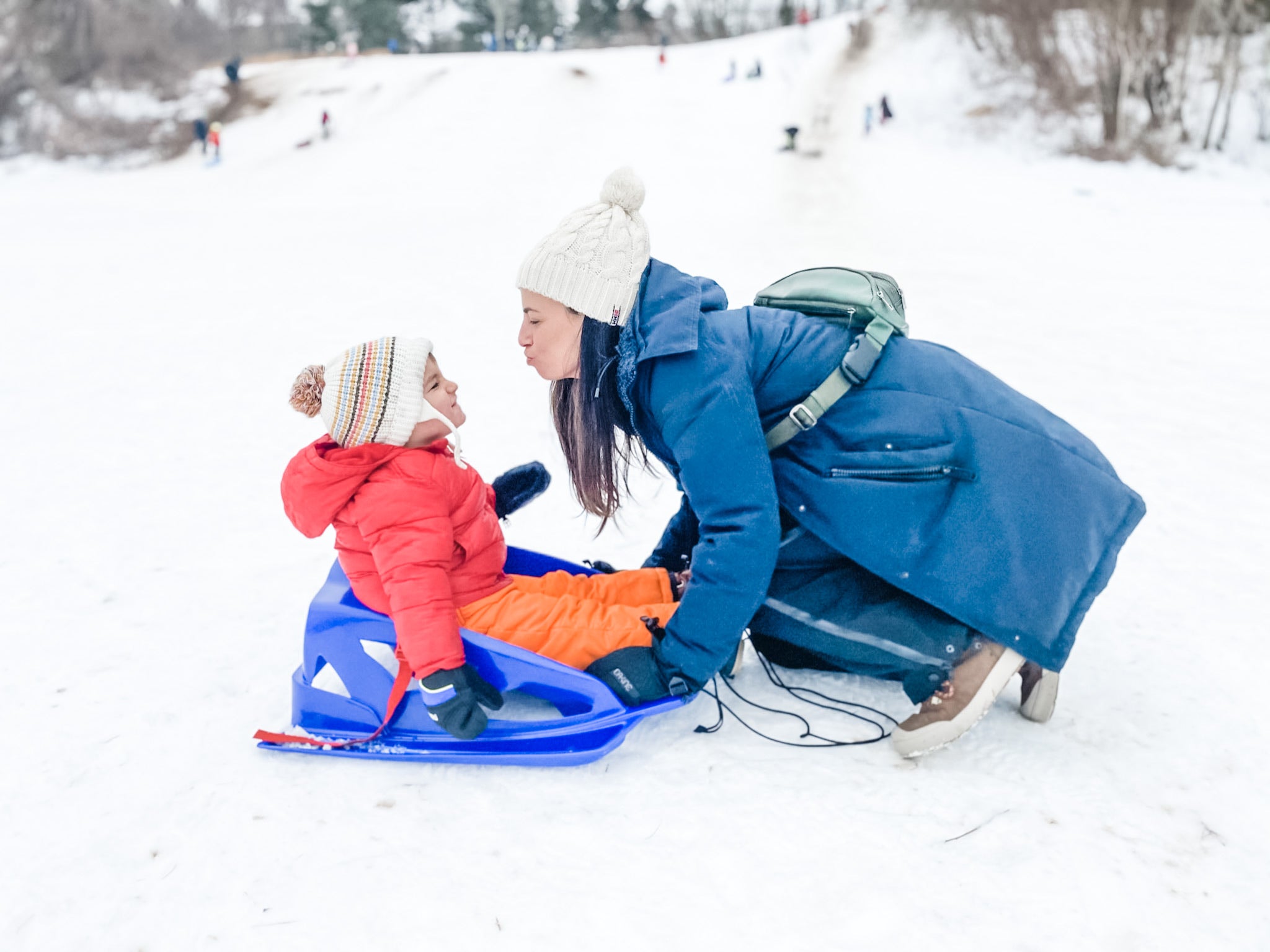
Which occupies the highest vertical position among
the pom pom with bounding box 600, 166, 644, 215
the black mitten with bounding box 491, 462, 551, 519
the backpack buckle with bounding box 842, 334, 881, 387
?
the pom pom with bounding box 600, 166, 644, 215

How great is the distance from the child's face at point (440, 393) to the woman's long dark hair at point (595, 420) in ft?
0.73

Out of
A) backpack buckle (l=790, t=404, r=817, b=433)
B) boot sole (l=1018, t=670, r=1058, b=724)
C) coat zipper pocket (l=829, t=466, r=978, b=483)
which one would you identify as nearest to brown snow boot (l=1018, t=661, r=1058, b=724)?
boot sole (l=1018, t=670, r=1058, b=724)

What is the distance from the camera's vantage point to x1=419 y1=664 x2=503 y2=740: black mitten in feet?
5.57

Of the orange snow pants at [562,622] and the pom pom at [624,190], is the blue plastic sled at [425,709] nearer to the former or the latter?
the orange snow pants at [562,622]

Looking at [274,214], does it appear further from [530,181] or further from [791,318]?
[791,318]

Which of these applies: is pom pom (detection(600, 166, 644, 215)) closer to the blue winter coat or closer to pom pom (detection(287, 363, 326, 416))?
the blue winter coat

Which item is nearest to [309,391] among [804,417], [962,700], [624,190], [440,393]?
[440,393]

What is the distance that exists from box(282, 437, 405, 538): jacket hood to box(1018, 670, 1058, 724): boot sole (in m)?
1.47

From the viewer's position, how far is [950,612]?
5.51 ft

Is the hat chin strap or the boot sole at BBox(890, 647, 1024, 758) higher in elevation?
the hat chin strap

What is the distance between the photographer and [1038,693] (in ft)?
6.07

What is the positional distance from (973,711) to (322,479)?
1.37m

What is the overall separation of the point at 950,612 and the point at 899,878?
49 centimetres

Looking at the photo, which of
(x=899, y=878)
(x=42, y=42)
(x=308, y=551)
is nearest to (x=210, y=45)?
(x=42, y=42)
